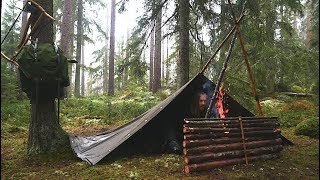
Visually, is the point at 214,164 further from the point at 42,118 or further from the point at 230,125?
the point at 42,118

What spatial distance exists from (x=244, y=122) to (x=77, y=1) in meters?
18.3

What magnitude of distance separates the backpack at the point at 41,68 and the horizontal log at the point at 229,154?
2.42m

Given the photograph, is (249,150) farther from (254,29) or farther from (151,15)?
(151,15)

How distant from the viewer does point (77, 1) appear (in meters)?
20.6

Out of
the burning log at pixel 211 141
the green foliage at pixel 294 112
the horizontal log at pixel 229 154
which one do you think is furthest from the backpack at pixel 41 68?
the green foliage at pixel 294 112

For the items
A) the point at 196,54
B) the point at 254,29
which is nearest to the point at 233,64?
the point at 196,54

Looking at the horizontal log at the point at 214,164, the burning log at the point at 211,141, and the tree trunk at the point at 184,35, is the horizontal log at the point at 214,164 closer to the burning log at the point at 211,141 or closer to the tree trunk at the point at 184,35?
the burning log at the point at 211,141

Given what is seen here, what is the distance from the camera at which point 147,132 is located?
5.92 metres

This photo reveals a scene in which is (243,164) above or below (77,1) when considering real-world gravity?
below

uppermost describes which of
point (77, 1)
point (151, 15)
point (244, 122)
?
point (77, 1)

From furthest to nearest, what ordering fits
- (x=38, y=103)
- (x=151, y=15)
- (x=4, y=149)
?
(x=151, y=15) < (x=4, y=149) < (x=38, y=103)

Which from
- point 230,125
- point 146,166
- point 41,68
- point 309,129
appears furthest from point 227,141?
point 309,129

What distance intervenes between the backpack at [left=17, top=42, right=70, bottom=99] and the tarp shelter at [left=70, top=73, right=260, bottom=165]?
1.17 meters

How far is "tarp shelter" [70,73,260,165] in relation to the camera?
5.24 meters
